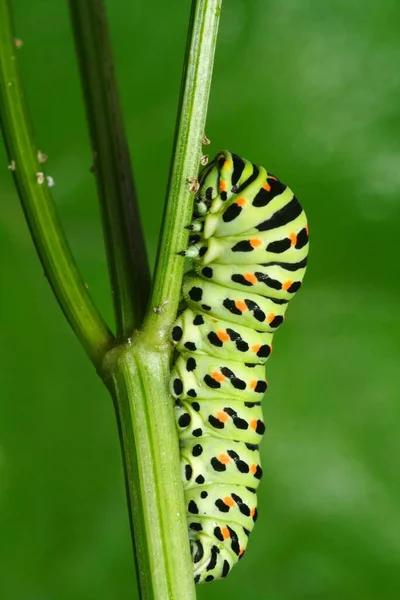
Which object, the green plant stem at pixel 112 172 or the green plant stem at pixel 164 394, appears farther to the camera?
the green plant stem at pixel 112 172

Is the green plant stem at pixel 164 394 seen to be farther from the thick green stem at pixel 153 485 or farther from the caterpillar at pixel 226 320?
the caterpillar at pixel 226 320

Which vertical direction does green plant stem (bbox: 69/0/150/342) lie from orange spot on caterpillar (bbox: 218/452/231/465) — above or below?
above

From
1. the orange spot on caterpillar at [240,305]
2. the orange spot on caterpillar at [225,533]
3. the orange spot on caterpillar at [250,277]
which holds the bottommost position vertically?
the orange spot on caterpillar at [225,533]

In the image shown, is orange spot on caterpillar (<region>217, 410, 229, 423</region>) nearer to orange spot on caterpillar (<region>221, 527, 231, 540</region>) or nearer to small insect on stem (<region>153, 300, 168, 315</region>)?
orange spot on caterpillar (<region>221, 527, 231, 540</region>)

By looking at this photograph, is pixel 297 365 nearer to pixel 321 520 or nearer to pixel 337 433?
pixel 337 433

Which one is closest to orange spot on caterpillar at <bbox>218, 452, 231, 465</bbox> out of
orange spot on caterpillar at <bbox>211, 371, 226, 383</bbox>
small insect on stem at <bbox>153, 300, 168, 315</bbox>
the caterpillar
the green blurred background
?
the caterpillar

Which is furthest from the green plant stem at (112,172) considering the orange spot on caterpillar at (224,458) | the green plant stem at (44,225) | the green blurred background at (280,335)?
the green blurred background at (280,335)
